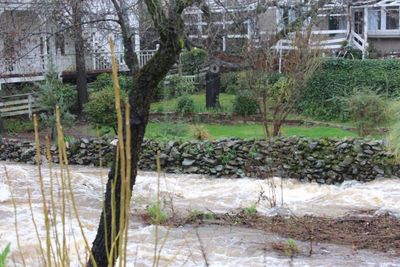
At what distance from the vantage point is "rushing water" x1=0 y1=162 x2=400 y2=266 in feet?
Result: 24.8

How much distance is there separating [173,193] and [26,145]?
5525mm

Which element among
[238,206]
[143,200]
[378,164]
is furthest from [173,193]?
[378,164]

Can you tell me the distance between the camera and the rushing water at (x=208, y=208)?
757cm

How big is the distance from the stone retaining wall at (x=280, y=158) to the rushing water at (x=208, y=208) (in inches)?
12.2

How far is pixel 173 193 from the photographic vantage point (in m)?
12.1

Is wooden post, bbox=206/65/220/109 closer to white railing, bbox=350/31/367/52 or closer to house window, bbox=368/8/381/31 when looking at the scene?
white railing, bbox=350/31/367/52

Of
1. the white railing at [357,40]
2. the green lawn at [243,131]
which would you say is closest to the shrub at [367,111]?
the green lawn at [243,131]

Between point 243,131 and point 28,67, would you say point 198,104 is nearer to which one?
point 243,131

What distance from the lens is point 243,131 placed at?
66.8ft

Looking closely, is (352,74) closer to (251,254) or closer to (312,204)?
(312,204)

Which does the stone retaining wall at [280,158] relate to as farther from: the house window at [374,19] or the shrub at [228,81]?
the house window at [374,19]

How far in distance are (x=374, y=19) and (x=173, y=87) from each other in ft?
46.7

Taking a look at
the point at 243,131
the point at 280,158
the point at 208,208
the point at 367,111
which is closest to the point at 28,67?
the point at 243,131

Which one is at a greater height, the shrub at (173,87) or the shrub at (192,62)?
the shrub at (192,62)
